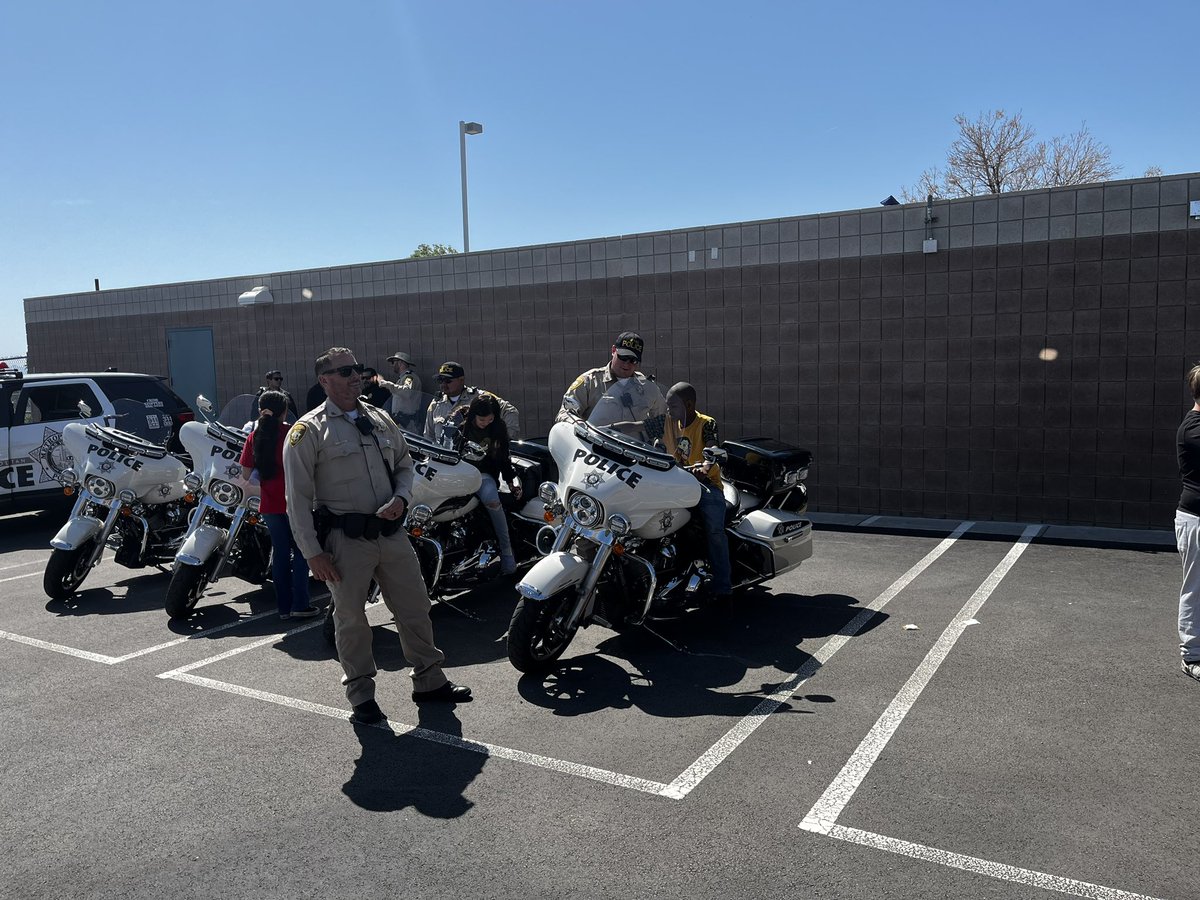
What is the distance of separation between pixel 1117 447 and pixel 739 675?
6070mm

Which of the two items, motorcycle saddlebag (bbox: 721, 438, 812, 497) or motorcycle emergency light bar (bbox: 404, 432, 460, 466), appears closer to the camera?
motorcycle emergency light bar (bbox: 404, 432, 460, 466)

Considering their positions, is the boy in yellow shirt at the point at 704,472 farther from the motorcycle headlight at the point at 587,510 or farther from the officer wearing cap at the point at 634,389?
the motorcycle headlight at the point at 587,510

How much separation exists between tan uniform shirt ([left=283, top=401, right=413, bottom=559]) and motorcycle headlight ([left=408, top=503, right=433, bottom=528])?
3.48ft

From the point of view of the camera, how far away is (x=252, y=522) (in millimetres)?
7441

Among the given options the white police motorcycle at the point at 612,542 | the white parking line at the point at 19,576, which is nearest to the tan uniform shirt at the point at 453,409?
the white police motorcycle at the point at 612,542

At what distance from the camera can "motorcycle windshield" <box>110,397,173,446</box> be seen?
417 inches

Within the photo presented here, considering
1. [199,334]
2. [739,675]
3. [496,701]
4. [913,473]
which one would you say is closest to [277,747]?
[496,701]

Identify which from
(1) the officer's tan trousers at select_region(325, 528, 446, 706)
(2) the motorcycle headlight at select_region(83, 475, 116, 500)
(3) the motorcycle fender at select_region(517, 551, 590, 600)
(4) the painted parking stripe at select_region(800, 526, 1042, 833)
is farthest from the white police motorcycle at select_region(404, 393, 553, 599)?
(2) the motorcycle headlight at select_region(83, 475, 116, 500)

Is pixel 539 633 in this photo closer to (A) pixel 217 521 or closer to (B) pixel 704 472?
(B) pixel 704 472

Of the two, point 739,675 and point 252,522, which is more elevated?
point 252,522

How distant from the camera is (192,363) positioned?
17672 mm

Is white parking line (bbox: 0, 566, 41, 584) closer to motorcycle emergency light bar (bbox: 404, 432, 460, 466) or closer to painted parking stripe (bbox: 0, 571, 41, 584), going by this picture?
painted parking stripe (bbox: 0, 571, 41, 584)

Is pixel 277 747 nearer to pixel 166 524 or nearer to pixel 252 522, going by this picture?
pixel 252 522

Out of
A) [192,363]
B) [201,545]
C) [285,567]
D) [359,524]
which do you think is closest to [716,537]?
[359,524]
